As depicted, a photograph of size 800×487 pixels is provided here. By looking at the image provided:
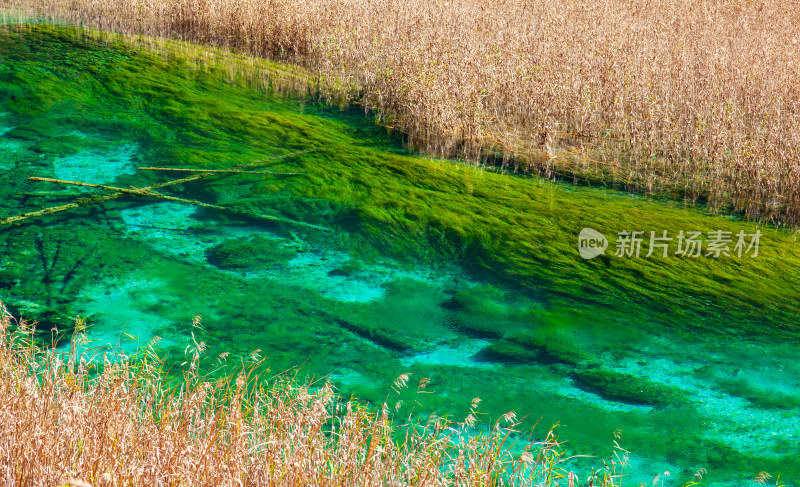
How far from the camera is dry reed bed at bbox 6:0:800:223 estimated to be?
652 centimetres

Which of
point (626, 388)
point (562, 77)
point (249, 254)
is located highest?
point (562, 77)

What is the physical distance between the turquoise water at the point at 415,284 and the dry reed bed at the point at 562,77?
1.85 feet

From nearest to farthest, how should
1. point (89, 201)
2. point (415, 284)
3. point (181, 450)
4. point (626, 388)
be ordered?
point (181, 450) → point (626, 388) → point (415, 284) → point (89, 201)

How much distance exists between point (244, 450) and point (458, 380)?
162 centimetres

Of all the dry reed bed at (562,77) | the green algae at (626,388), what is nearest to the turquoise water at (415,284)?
the green algae at (626,388)

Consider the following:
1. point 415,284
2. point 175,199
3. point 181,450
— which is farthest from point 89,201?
point 181,450

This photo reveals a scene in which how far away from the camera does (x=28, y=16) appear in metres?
10.5

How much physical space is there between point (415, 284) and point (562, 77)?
3.77 m

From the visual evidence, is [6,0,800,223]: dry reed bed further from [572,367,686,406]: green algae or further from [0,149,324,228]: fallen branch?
[572,367,686,406]: green algae

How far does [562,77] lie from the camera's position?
7.57 metres

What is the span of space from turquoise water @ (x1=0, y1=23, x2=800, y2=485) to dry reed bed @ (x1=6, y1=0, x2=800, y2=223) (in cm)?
56

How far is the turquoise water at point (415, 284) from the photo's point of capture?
142 inches

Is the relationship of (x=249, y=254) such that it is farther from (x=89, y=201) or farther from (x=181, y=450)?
(x=181, y=450)

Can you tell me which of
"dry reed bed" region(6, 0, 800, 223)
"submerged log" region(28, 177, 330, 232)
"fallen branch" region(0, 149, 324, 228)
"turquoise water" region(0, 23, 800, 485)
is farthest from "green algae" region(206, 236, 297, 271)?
"dry reed bed" region(6, 0, 800, 223)
